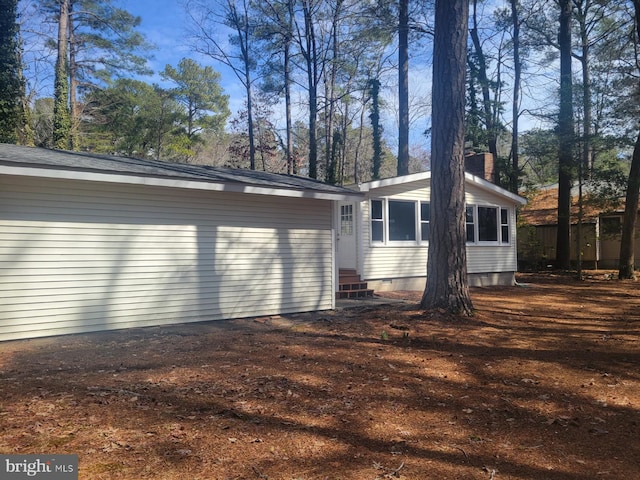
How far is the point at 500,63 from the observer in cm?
2217

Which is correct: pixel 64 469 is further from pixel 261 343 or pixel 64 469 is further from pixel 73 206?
pixel 73 206

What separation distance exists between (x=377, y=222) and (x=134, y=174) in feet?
23.2

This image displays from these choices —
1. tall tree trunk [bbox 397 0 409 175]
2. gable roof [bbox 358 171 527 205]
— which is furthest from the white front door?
tall tree trunk [bbox 397 0 409 175]

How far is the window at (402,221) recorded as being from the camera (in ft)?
40.2

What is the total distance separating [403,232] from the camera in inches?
494

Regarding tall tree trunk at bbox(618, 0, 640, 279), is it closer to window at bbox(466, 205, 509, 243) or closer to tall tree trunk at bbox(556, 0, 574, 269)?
tall tree trunk at bbox(556, 0, 574, 269)

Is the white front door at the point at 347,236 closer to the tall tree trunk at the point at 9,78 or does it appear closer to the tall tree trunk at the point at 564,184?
the tall tree trunk at the point at 564,184

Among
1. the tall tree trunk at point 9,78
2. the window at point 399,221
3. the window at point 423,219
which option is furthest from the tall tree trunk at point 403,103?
the tall tree trunk at point 9,78

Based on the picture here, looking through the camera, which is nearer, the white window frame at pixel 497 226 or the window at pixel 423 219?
the window at pixel 423 219

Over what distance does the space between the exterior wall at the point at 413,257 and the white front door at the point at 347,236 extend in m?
0.33

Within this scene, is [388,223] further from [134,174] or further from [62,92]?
[62,92]

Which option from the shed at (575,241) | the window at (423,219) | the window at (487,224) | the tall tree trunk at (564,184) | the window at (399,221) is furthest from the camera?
the shed at (575,241)

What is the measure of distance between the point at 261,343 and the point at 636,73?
1635cm

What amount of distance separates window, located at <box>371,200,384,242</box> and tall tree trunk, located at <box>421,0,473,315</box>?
4.20 m
